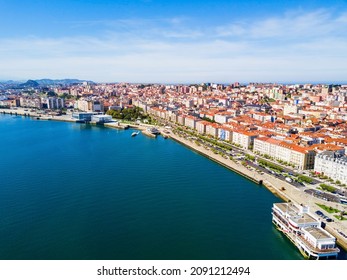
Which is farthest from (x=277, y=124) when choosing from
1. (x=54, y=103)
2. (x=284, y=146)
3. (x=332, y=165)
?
(x=54, y=103)

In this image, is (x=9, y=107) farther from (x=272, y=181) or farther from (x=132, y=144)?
(x=272, y=181)

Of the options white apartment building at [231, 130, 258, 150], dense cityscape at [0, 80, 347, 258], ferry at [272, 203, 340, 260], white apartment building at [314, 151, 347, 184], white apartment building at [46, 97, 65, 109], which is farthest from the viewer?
white apartment building at [46, 97, 65, 109]

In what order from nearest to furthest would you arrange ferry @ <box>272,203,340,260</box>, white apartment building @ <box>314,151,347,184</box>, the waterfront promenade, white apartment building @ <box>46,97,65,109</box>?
1. ferry @ <box>272,203,340,260</box>
2. the waterfront promenade
3. white apartment building @ <box>314,151,347,184</box>
4. white apartment building @ <box>46,97,65,109</box>

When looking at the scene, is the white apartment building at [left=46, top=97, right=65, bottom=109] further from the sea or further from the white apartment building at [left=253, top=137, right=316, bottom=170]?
the white apartment building at [left=253, top=137, right=316, bottom=170]

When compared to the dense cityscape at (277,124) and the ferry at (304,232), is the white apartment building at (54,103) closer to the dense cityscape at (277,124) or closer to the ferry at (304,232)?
the dense cityscape at (277,124)

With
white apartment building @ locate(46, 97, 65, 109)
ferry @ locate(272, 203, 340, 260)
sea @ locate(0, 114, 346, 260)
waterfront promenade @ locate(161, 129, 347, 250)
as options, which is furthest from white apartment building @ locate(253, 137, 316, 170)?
white apartment building @ locate(46, 97, 65, 109)

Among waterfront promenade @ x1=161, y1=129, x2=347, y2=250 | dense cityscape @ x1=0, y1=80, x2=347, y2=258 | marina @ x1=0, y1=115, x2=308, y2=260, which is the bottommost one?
marina @ x1=0, y1=115, x2=308, y2=260
